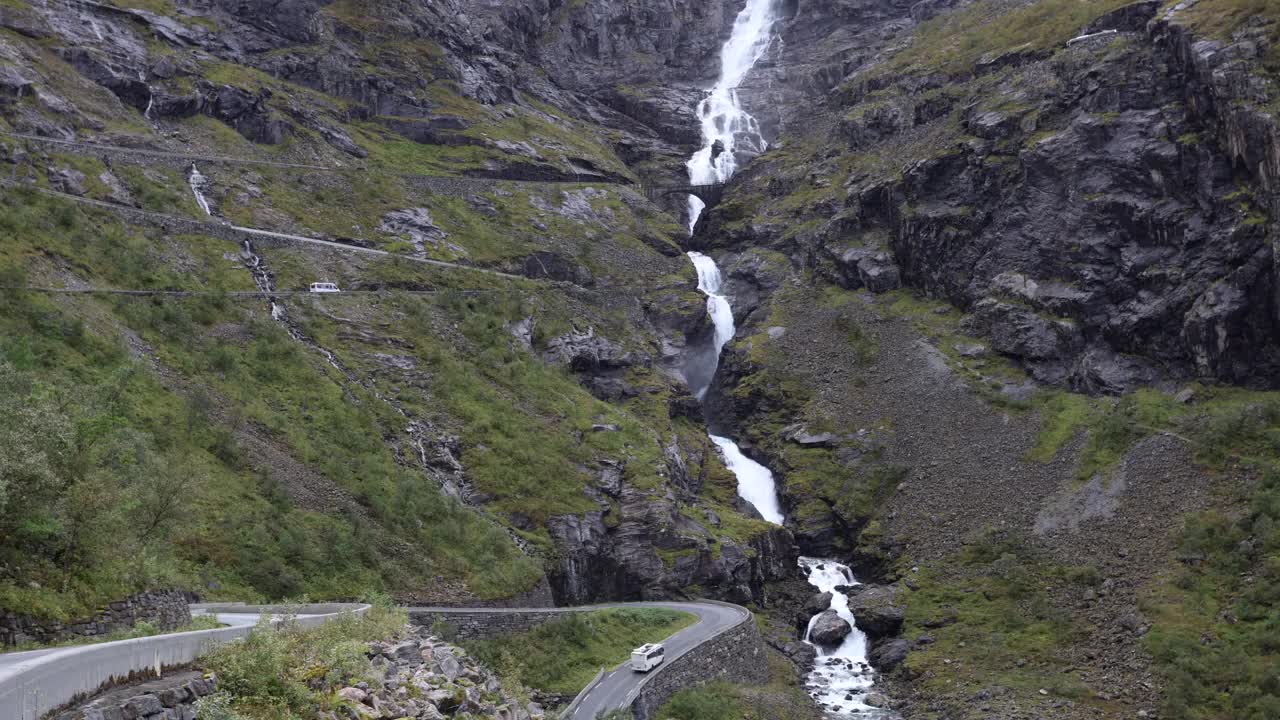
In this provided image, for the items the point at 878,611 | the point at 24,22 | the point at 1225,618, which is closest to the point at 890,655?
the point at 878,611

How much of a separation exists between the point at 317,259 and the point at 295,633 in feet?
162

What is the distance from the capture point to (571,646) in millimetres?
32594

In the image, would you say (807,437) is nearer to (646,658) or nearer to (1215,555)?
(1215,555)

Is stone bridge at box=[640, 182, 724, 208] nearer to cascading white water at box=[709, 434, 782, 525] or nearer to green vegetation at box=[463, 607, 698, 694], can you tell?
cascading white water at box=[709, 434, 782, 525]

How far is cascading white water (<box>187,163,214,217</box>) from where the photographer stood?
61.9m

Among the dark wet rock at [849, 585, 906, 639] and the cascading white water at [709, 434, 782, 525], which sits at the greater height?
the cascading white water at [709, 434, 782, 525]

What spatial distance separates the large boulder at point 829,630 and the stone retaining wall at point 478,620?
62.2 ft

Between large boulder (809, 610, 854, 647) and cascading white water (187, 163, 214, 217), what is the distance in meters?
47.8

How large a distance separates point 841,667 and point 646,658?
1768 centimetres

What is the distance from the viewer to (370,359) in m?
51.0

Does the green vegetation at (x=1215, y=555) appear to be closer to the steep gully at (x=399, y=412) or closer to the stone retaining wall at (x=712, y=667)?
the stone retaining wall at (x=712, y=667)

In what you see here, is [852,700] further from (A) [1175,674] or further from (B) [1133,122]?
(B) [1133,122]

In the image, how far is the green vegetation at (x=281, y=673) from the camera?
1096 cm

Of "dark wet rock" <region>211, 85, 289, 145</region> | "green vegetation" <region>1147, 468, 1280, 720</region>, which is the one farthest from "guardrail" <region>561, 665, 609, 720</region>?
"dark wet rock" <region>211, 85, 289, 145</region>
